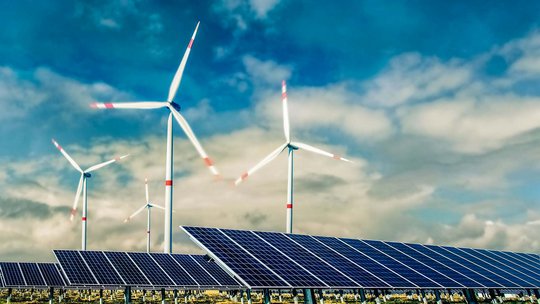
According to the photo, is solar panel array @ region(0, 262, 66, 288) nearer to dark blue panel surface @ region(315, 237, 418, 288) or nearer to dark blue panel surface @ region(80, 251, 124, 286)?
dark blue panel surface @ region(80, 251, 124, 286)

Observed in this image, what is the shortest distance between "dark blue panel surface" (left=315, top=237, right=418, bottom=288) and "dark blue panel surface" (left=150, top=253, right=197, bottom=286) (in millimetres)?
17090

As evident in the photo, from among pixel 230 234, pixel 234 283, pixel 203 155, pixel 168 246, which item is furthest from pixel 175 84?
pixel 230 234

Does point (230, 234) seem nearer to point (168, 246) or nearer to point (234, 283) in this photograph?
point (234, 283)

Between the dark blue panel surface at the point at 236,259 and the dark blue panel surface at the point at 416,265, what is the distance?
18.8m

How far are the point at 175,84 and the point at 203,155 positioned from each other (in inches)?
634

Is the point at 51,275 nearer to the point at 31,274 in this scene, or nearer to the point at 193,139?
the point at 31,274

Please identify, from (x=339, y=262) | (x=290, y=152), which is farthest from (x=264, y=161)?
(x=339, y=262)

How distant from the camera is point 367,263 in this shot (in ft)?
155

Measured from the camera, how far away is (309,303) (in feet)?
129

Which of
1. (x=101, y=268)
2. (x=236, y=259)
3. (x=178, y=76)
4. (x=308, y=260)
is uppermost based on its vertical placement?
(x=178, y=76)

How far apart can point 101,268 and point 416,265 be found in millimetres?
34660

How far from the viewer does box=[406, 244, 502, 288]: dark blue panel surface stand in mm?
51062

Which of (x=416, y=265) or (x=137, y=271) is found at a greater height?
(x=416, y=265)

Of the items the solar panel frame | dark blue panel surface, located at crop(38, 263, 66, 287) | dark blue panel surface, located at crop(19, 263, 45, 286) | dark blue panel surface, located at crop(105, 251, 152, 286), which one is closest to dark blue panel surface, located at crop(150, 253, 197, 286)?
dark blue panel surface, located at crop(105, 251, 152, 286)
